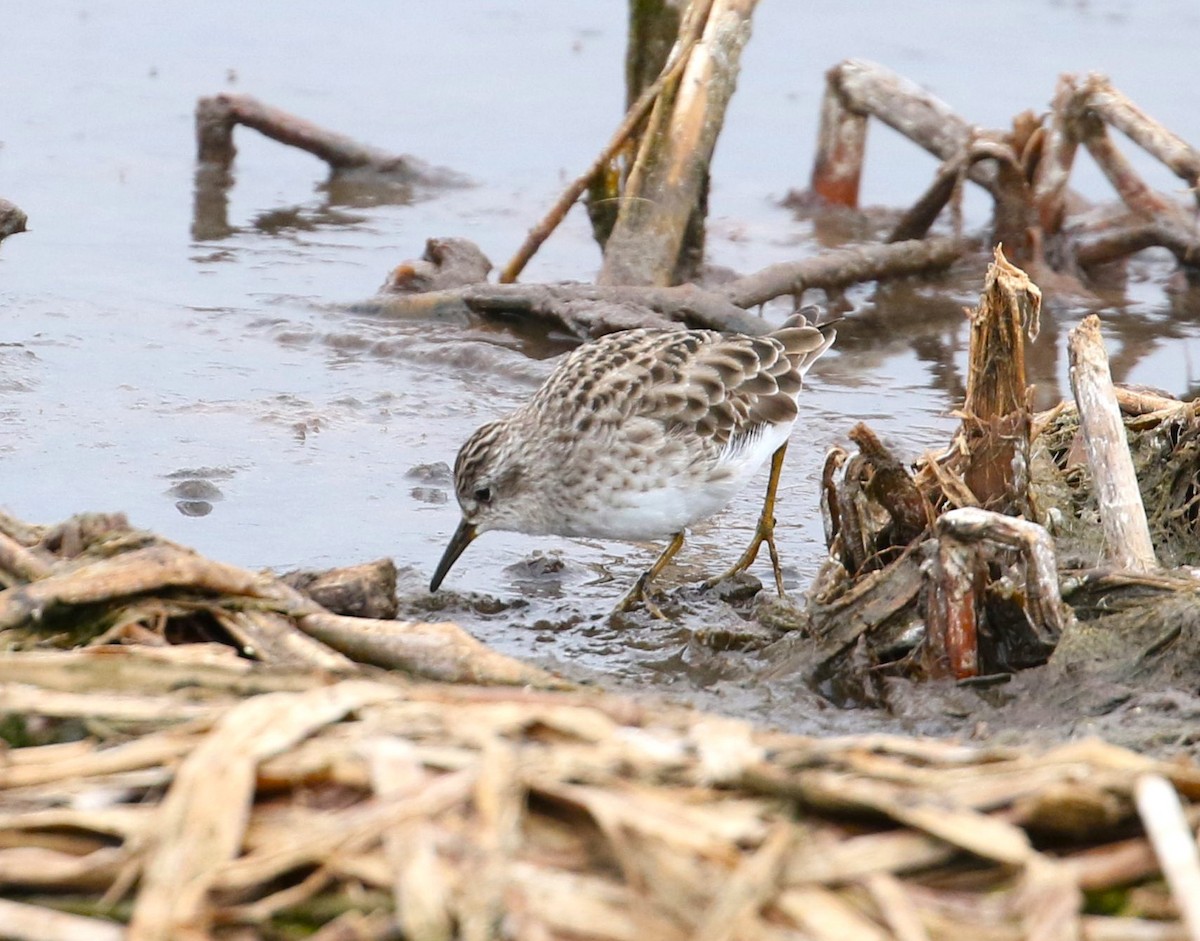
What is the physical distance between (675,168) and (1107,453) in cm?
469

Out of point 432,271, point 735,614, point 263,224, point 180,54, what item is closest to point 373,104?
point 180,54

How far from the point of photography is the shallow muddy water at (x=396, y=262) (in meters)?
7.30

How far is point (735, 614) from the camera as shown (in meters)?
6.77

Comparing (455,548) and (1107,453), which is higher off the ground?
(1107,453)

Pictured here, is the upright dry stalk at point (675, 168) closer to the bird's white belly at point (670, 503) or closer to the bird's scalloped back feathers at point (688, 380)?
the bird's scalloped back feathers at point (688, 380)

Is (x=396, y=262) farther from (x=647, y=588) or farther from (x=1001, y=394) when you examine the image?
(x=1001, y=394)

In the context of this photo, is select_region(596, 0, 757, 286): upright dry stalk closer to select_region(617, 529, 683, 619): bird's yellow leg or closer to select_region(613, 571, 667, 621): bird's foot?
select_region(617, 529, 683, 619): bird's yellow leg

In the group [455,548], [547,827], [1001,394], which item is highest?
[1001,394]

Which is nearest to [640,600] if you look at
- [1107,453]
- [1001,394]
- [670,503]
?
[670,503]

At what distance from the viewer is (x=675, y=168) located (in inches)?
398

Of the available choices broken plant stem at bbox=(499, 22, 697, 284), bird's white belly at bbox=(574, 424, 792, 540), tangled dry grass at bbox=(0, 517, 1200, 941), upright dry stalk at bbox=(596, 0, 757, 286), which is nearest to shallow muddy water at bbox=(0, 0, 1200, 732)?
bird's white belly at bbox=(574, 424, 792, 540)

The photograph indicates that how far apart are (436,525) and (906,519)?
2.35 meters

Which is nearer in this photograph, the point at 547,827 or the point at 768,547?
the point at 547,827

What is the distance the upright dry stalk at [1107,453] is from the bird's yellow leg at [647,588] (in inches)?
66.2
